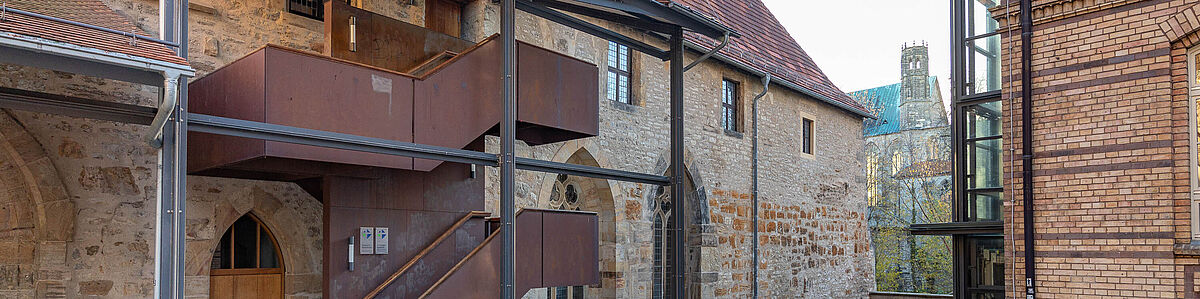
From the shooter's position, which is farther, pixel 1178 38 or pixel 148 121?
pixel 1178 38

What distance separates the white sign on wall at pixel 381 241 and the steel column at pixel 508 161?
147cm

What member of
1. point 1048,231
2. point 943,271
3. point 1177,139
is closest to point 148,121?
point 1048,231

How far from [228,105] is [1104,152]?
27.0ft

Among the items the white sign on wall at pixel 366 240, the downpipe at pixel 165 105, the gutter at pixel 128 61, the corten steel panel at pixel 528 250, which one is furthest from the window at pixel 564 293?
the gutter at pixel 128 61

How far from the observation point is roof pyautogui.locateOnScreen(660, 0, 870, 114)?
61.9 ft

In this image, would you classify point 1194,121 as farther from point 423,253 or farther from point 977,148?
point 423,253

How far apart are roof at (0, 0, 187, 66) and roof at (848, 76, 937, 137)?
145 feet

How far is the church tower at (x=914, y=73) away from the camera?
4894cm

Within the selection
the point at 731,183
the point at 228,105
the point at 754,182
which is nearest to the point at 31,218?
the point at 228,105

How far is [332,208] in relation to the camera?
33.0 feet

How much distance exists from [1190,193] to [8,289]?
423 inches

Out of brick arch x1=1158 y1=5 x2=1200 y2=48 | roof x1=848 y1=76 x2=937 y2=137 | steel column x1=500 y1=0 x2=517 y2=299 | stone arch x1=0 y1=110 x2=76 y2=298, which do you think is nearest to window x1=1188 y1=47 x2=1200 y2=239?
brick arch x1=1158 y1=5 x2=1200 y2=48

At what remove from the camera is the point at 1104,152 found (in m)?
9.27

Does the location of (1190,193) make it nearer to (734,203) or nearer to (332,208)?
(332,208)
